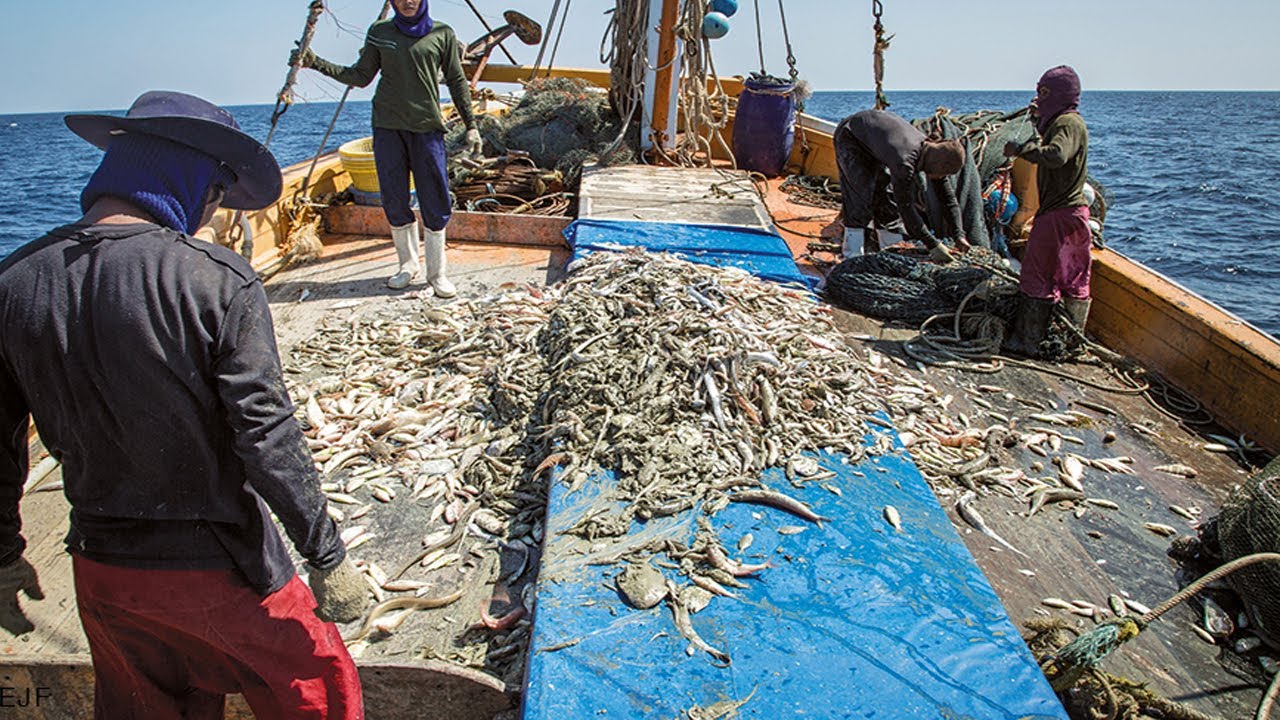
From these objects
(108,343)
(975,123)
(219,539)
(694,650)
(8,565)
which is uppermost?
(975,123)

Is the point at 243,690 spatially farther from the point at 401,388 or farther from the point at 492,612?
the point at 401,388

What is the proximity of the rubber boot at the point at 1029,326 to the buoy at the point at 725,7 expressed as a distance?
204 inches

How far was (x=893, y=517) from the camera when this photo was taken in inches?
130

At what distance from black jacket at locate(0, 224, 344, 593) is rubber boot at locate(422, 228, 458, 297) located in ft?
14.2

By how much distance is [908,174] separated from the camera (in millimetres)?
6703

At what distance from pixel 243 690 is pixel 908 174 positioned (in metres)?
6.60

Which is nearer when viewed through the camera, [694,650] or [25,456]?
[25,456]

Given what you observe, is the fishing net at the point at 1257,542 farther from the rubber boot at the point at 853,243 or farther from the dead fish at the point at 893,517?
the rubber boot at the point at 853,243

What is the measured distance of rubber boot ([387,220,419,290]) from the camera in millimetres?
6309

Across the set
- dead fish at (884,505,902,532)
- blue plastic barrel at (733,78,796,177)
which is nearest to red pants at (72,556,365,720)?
dead fish at (884,505,902,532)

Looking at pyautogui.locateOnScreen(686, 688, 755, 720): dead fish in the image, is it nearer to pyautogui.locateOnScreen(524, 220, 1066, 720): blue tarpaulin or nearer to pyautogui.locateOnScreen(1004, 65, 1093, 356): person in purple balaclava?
pyautogui.locateOnScreen(524, 220, 1066, 720): blue tarpaulin

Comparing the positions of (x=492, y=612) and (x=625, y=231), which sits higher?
(x=625, y=231)

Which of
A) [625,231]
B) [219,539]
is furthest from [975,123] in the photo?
[219,539]

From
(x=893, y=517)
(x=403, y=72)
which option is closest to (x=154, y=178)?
(x=893, y=517)
